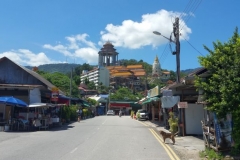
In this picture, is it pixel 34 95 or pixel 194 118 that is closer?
pixel 194 118

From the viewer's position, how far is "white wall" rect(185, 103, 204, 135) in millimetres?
20156

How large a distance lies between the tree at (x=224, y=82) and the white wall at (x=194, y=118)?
30.7 ft

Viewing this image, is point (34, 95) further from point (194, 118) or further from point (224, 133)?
point (224, 133)

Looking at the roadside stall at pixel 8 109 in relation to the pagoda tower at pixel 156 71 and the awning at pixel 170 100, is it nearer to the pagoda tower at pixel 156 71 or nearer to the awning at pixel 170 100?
the awning at pixel 170 100

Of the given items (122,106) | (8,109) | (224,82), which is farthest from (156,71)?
(224,82)

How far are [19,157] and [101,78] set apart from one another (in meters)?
143

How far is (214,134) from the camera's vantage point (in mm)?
11477

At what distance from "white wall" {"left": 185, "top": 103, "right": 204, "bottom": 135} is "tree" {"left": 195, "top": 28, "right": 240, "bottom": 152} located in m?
9.35

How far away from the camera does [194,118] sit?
20.2m

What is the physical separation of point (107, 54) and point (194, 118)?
6796 inches

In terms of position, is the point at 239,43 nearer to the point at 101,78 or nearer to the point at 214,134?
the point at 214,134

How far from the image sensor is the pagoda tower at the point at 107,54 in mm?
186125

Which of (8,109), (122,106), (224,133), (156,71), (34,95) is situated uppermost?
(156,71)

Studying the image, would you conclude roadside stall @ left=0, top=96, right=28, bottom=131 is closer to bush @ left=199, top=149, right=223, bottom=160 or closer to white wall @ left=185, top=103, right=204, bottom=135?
white wall @ left=185, top=103, right=204, bottom=135
